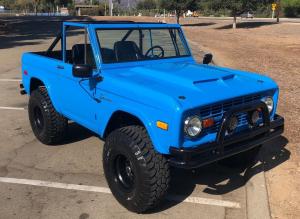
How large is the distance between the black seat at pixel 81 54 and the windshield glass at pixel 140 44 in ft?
0.60

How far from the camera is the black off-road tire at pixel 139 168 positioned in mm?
3916

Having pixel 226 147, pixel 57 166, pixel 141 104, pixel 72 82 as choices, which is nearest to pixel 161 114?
pixel 141 104

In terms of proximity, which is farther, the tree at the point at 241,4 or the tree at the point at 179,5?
the tree at the point at 179,5

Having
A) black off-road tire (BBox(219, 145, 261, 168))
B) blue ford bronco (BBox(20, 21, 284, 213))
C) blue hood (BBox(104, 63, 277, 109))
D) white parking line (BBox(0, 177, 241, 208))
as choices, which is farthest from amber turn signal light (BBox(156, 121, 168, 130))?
black off-road tire (BBox(219, 145, 261, 168))

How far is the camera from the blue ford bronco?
3.85 m

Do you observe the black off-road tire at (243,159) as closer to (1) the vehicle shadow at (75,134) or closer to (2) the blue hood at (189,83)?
(2) the blue hood at (189,83)

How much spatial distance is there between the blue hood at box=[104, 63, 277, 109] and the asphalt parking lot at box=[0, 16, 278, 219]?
118cm

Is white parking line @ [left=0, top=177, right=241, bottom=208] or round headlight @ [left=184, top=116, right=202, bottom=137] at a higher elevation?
round headlight @ [left=184, top=116, right=202, bottom=137]

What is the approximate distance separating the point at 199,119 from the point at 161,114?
0.36m

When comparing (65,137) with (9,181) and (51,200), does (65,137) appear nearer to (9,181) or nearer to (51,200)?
(9,181)

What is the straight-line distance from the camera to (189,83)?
14.0 feet

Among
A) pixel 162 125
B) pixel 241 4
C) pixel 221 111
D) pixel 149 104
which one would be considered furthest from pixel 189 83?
pixel 241 4

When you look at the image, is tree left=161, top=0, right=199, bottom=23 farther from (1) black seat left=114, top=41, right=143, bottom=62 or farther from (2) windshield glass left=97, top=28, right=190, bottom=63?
(1) black seat left=114, top=41, right=143, bottom=62

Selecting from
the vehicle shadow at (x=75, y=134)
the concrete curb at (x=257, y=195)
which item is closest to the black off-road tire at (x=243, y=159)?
the concrete curb at (x=257, y=195)
